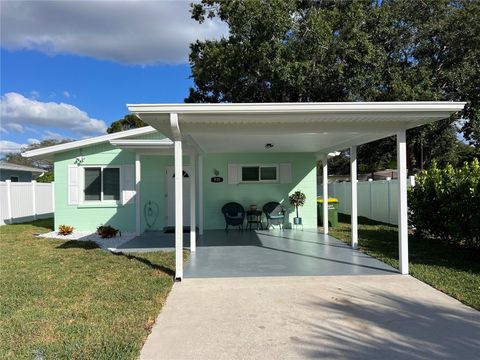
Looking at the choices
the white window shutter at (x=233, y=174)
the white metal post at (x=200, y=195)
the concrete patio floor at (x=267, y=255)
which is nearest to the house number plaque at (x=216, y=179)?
the white window shutter at (x=233, y=174)

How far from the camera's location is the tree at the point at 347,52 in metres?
13.1

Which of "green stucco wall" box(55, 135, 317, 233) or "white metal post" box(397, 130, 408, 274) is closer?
"white metal post" box(397, 130, 408, 274)

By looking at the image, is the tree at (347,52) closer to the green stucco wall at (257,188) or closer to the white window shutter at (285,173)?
the green stucco wall at (257,188)

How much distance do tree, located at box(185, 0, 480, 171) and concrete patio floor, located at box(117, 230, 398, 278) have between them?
19.5ft

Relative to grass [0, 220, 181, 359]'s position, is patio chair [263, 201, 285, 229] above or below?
above

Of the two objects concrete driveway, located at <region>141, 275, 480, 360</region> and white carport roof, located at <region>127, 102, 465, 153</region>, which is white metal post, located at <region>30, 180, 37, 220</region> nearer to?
white carport roof, located at <region>127, 102, 465, 153</region>

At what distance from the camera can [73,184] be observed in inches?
462

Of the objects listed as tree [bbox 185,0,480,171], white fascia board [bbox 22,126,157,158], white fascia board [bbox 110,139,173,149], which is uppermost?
tree [bbox 185,0,480,171]

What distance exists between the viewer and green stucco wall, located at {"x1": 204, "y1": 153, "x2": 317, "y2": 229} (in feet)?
39.2

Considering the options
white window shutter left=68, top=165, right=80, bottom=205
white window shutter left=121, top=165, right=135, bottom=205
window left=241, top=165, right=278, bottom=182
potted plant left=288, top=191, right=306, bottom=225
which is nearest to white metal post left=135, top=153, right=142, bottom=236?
white window shutter left=121, top=165, right=135, bottom=205

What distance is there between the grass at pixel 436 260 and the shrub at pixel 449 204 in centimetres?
36

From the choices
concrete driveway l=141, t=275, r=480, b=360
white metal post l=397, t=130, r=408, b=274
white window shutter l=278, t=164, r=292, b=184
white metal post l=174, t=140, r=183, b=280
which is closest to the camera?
concrete driveway l=141, t=275, r=480, b=360

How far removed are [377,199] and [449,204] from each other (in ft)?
19.7

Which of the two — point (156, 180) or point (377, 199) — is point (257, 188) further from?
point (377, 199)
